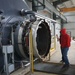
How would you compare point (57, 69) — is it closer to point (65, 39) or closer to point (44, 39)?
point (65, 39)

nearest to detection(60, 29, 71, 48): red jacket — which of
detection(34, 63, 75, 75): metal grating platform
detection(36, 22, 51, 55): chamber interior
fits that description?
detection(34, 63, 75, 75): metal grating platform

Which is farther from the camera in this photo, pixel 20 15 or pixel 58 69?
pixel 58 69

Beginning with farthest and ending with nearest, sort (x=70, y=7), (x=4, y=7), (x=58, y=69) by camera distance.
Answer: (x=70, y=7) → (x=58, y=69) → (x=4, y=7)

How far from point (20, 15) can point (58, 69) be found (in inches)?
65.1

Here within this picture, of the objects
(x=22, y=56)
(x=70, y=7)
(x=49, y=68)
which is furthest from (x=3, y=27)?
(x=70, y=7)

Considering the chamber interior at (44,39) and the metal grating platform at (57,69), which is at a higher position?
the chamber interior at (44,39)

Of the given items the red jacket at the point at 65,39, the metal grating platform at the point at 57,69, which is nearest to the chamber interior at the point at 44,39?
the metal grating platform at the point at 57,69

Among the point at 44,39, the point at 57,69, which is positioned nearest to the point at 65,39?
the point at 57,69

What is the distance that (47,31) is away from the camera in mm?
3197

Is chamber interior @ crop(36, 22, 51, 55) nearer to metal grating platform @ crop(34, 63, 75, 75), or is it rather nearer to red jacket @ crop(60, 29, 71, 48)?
metal grating platform @ crop(34, 63, 75, 75)

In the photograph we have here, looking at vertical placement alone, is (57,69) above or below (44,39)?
below

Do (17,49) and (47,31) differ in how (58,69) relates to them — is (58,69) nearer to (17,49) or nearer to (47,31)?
(47,31)

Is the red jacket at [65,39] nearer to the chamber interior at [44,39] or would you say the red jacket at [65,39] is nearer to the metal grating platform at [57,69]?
the metal grating platform at [57,69]

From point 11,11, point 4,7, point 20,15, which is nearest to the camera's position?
point 4,7
